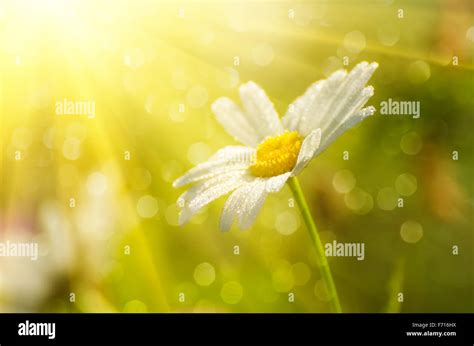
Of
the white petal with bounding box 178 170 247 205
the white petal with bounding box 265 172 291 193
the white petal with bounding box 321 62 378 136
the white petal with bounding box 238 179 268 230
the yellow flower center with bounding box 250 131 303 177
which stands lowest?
the white petal with bounding box 238 179 268 230

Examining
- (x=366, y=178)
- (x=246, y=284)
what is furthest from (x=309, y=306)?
(x=366, y=178)

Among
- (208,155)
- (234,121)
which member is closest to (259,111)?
(234,121)

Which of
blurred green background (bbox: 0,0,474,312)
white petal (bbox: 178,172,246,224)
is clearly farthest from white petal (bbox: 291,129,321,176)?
blurred green background (bbox: 0,0,474,312)

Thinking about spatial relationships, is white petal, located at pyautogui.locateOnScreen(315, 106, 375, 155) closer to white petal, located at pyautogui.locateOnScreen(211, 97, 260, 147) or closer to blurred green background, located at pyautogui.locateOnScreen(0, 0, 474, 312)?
white petal, located at pyautogui.locateOnScreen(211, 97, 260, 147)

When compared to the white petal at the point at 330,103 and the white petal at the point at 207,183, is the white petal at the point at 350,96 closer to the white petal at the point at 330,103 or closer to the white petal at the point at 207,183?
the white petal at the point at 330,103

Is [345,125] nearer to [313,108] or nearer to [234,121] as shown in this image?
[313,108]

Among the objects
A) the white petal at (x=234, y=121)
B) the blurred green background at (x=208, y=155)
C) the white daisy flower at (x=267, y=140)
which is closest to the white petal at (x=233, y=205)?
the white daisy flower at (x=267, y=140)

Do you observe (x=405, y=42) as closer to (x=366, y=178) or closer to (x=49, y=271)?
(x=366, y=178)
